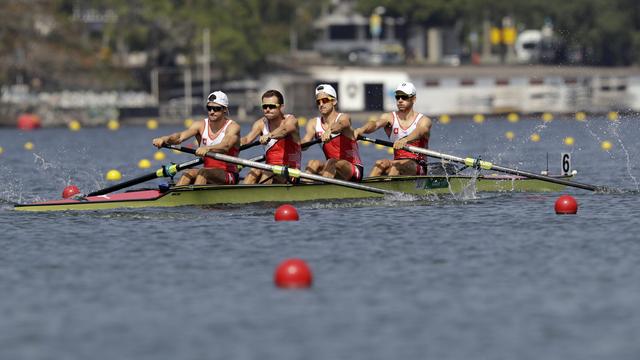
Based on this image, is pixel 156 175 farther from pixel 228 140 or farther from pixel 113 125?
pixel 113 125

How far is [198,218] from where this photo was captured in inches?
859

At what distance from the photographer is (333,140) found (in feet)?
79.1

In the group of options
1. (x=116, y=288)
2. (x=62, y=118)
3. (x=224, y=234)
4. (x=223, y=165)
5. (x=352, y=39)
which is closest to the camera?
(x=116, y=288)

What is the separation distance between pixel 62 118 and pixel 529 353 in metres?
66.8

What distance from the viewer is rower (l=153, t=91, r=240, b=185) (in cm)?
2259

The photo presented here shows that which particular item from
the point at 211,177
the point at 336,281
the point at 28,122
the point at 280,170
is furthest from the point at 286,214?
the point at 28,122

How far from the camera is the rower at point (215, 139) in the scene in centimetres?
2259

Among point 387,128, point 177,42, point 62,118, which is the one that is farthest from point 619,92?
point 387,128

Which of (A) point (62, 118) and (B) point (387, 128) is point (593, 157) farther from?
(A) point (62, 118)

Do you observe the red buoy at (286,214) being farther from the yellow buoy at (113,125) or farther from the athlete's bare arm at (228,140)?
the yellow buoy at (113,125)

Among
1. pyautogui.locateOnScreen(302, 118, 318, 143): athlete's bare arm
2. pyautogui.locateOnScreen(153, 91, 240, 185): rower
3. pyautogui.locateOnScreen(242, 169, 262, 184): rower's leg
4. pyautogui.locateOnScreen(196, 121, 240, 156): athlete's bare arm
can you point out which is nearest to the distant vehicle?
pyautogui.locateOnScreen(302, 118, 318, 143): athlete's bare arm

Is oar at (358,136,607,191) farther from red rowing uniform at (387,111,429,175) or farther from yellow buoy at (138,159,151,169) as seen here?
yellow buoy at (138,159,151,169)

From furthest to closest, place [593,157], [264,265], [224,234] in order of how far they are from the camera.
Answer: [593,157], [224,234], [264,265]

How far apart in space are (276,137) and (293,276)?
25.6 ft
